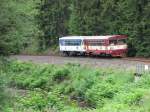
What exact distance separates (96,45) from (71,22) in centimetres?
1114

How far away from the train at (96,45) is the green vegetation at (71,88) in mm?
5743

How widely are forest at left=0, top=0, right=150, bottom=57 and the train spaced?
1.69 meters

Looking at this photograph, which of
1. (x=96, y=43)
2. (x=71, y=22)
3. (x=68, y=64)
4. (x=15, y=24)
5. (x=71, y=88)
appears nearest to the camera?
(x=15, y=24)

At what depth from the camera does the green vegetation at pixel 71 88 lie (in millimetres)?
24969

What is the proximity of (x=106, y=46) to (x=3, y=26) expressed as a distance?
19969 mm

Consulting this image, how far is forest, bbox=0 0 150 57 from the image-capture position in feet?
96.7

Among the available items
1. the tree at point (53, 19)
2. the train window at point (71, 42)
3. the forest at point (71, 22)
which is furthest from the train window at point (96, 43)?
the tree at point (53, 19)

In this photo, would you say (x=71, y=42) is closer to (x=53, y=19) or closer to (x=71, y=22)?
(x=71, y=22)

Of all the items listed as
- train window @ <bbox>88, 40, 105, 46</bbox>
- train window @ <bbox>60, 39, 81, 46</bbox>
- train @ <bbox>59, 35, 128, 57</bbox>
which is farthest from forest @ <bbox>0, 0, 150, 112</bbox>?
train window @ <bbox>60, 39, 81, 46</bbox>

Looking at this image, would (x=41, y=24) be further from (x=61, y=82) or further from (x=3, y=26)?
(x=3, y=26)

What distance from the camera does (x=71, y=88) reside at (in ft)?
119

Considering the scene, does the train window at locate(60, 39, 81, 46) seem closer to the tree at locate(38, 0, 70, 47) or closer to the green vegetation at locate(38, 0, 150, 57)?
the green vegetation at locate(38, 0, 150, 57)

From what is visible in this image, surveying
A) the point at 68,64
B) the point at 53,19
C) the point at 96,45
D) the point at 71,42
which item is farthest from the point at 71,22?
the point at 68,64

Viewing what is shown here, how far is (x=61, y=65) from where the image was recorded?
43219mm
